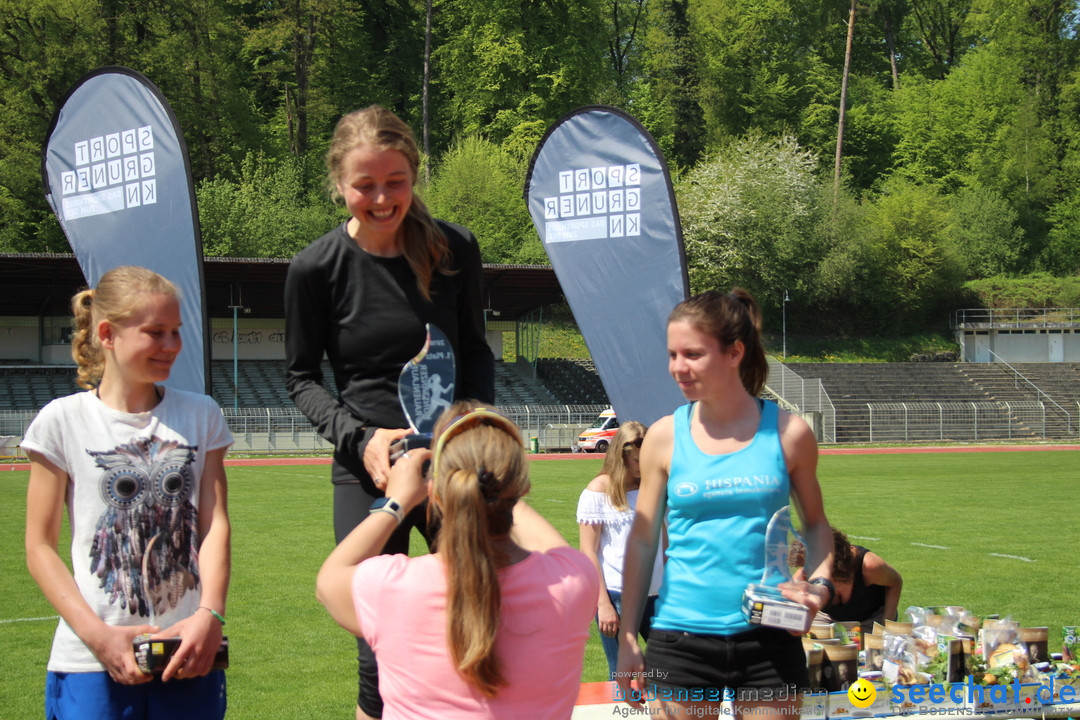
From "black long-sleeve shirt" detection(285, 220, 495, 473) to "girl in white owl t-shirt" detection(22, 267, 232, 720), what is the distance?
1.04ft

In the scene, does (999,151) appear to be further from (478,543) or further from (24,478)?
(478,543)

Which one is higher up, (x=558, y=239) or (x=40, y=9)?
(x=40, y=9)

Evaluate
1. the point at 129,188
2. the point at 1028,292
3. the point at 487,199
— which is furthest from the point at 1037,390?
the point at 129,188

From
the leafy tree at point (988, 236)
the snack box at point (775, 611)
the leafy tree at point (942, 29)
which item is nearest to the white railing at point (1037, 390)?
the leafy tree at point (988, 236)

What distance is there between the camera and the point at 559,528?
13234 millimetres

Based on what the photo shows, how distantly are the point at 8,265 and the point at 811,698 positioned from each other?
31.9 m

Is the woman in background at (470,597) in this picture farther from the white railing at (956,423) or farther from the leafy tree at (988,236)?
the leafy tree at (988,236)

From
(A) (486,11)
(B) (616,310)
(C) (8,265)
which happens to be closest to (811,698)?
(B) (616,310)

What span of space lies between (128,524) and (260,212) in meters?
43.0

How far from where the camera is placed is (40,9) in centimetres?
4088

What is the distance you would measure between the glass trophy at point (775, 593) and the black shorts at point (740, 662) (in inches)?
4.7

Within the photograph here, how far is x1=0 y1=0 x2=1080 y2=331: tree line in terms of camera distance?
44.1 m

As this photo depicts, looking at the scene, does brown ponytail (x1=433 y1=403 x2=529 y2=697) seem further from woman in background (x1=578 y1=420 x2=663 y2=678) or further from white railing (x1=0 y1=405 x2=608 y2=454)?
white railing (x1=0 y1=405 x2=608 y2=454)

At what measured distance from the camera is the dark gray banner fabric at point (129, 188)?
19.5 ft
